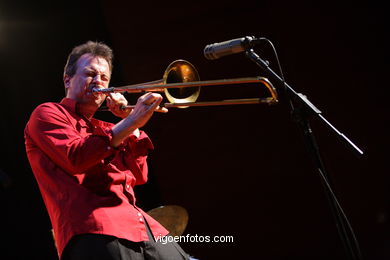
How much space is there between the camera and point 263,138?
411 centimetres

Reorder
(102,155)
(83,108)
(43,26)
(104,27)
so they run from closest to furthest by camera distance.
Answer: (102,155)
(83,108)
(43,26)
(104,27)

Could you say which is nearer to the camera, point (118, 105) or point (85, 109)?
point (85, 109)

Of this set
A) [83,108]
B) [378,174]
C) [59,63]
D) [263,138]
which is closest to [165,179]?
[263,138]

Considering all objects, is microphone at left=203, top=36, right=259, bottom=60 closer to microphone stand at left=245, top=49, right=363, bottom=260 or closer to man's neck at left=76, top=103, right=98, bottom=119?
microphone stand at left=245, top=49, right=363, bottom=260

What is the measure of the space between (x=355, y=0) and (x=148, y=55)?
2159mm

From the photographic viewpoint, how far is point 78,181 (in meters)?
1.93

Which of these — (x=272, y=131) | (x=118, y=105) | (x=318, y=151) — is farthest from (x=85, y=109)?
(x=272, y=131)

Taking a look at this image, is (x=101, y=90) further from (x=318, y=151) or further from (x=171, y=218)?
(x=318, y=151)

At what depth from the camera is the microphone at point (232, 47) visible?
2.00m

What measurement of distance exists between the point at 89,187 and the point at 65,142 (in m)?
0.24

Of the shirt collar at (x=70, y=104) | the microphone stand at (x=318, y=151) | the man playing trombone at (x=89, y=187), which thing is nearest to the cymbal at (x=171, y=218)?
the man playing trombone at (x=89, y=187)

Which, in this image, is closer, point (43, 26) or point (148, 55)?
point (43, 26)

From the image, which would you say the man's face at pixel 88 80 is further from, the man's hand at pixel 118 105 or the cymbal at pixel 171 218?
the cymbal at pixel 171 218

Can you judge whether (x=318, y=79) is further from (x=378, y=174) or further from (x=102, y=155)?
(x=102, y=155)
